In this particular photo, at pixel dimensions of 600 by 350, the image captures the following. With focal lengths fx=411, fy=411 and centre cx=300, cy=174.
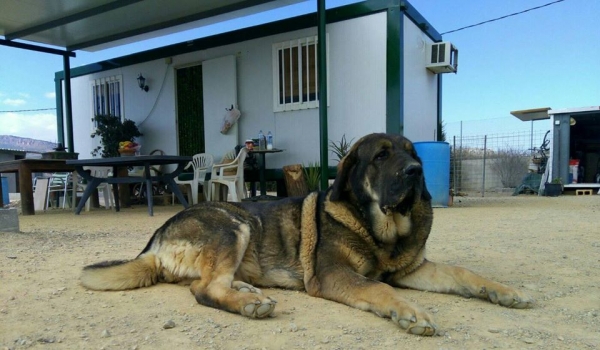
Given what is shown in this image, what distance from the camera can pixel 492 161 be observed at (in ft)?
49.8

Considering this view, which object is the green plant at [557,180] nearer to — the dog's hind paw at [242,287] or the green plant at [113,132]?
the green plant at [113,132]

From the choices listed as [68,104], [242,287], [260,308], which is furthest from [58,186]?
[260,308]

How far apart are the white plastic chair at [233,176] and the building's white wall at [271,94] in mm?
1214

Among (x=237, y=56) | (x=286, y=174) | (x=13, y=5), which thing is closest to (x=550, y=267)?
(x=286, y=174)

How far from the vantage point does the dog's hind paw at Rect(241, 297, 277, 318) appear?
206cm

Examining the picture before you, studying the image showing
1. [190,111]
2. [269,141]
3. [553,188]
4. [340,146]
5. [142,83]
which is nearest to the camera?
[340,146]

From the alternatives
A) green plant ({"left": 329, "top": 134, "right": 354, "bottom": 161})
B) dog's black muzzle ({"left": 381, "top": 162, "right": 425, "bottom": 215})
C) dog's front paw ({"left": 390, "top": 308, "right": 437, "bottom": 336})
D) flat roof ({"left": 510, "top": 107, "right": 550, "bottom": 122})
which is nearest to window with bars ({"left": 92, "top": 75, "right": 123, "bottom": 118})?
green plant ({"left": 329, "top": 134, "right": 354, "bottom": 161})

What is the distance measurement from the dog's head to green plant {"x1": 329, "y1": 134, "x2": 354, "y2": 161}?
5778 mm

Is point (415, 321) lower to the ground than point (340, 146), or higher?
lower

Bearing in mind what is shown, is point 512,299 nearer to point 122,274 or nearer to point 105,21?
point 122,274

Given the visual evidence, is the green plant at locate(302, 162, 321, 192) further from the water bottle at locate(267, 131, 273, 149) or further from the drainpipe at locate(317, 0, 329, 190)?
the water bottle at locate(267, 131, 273, 149)

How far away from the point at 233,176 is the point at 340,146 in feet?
7.69

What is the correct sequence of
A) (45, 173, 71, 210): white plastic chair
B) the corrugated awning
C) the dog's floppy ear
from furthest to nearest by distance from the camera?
(45, 173, 71, 210): white plastic chair < the corrugated awning < the dog's floppy ear

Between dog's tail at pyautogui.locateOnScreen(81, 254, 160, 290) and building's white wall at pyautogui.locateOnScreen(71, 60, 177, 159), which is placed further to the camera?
building's white wall at pyautogui.locateOnScreen(71, 60, 177, 159)
